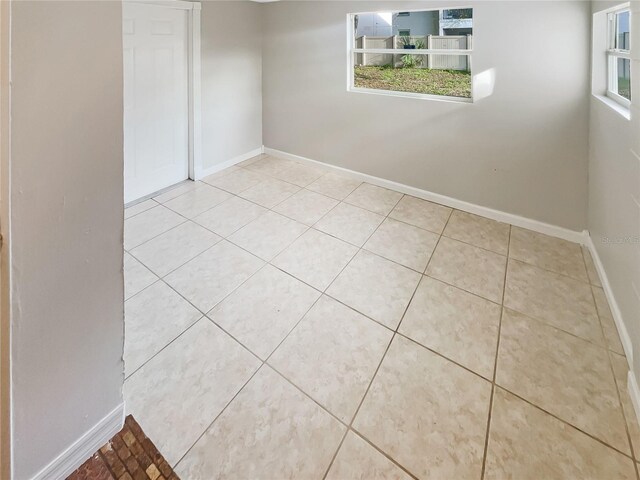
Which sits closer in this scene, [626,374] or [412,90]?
[626,374]

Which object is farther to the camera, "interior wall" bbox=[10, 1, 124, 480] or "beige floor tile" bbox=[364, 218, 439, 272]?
"beige floor tile" bbox=[364, 218, 439, 272]

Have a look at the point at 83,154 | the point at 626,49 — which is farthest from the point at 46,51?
the point at 626,49

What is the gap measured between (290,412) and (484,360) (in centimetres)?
99

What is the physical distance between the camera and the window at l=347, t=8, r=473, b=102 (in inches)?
111

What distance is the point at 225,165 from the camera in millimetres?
4020

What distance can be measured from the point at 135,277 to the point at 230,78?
276 cm

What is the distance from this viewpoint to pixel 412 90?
325cm

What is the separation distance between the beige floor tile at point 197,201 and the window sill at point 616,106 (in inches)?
122

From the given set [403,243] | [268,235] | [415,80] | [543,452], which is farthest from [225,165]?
[543,452]

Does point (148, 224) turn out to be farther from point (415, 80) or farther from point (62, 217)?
point (415, 80)

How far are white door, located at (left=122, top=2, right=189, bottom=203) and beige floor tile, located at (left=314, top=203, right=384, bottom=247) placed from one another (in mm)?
1926

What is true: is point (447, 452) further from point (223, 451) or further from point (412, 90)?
point (412, 90)

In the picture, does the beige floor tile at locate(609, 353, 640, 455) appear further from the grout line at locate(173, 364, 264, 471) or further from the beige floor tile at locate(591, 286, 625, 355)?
the grout line at locate(173, 364, 264, 471)

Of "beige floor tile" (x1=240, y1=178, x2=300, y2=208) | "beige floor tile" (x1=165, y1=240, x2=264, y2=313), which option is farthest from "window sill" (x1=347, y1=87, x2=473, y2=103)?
"beige floor tile" (x1=165, y1=240, x2=264, y2=313)
